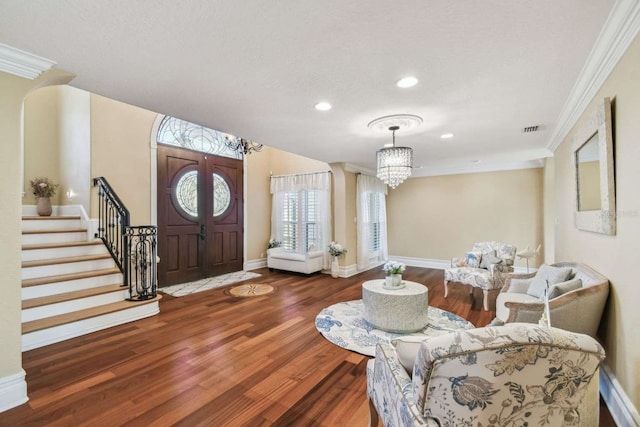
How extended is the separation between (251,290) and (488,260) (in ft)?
13.2

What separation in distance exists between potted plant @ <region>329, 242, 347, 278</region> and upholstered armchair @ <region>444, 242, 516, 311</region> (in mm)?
2065

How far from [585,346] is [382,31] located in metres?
1.81

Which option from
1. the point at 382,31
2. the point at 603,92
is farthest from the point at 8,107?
the point at 603,92

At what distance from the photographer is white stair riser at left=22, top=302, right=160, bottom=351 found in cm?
278

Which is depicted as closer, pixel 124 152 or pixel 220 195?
pixel 124 152

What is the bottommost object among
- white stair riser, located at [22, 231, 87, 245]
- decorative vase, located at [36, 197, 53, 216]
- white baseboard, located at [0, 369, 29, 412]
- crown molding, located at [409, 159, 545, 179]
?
white baseboard, located at [0, 369, 29, 412]

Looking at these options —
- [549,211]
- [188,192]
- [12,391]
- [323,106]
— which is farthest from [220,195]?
[549,211]

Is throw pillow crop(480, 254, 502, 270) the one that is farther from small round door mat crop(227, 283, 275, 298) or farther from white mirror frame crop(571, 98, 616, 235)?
small round door mat crop(227, 283, 275, 298)

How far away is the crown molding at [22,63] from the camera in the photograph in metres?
1.82

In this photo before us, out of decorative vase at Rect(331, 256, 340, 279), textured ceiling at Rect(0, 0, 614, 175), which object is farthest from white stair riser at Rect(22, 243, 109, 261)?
decorative vase at Rect(331, 256, 340, 279)

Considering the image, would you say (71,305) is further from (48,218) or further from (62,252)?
(48,218)

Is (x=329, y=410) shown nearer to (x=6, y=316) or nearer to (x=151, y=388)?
(x=151, y=388)

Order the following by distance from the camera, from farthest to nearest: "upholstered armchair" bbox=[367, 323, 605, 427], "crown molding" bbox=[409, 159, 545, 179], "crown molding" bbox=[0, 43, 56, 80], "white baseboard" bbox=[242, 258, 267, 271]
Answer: "white baseboard" bbox=[242, 258, 267, 271] < "crown molding" bbox=[409, 159, 545, 179] < "crown molding" bbox=[0, 43, 56, 80] < "upholstered armchair" bbox=[367, 323, 605, 427]

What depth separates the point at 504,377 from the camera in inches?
39.6
